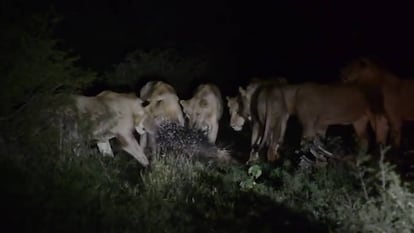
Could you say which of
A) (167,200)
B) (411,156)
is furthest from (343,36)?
(167,200)

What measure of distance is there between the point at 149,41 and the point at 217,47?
2.01 m

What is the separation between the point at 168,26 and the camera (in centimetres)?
2411

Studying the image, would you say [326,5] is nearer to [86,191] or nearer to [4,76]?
[4,76]

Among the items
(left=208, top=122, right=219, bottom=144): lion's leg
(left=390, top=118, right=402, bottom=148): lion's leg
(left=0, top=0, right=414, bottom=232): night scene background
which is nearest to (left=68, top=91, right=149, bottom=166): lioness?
(left=0, top=0, right=414, bottom=232): night scene background

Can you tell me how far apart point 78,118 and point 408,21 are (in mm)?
9171

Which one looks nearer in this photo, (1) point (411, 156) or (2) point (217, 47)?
(1) point (411, 156)

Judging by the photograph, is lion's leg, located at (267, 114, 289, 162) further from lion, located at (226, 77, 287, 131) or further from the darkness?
the darkness

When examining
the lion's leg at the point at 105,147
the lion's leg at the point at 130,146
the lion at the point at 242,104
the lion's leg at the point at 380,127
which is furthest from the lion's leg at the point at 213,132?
the lion's leg at the point at 380,127

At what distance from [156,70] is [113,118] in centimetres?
576

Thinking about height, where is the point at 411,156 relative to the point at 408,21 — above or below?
below

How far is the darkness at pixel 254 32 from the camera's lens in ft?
63.2

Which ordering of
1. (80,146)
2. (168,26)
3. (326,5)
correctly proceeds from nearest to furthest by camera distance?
(80,146) → (326,5) → (168,26)

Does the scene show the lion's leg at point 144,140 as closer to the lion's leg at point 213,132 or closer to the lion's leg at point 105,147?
the lion's leg at point 105,147

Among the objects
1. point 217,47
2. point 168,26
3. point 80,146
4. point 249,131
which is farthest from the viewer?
point 168,26
